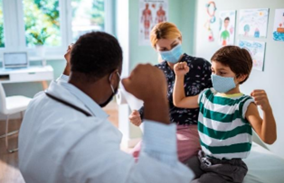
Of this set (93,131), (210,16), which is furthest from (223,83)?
(210,16)

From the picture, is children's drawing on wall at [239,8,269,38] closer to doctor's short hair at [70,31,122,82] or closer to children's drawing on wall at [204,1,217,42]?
children's drawing on wall at [204,1,217,42]

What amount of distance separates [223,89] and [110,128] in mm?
721

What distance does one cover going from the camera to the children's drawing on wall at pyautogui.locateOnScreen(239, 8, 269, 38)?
7.03ft

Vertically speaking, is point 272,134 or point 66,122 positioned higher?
point 66,122

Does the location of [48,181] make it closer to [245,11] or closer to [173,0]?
[245,11]

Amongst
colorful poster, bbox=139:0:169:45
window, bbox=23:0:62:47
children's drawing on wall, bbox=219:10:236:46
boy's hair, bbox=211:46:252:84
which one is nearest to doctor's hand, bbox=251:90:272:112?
boy's hair, bbox=211:46:252:84

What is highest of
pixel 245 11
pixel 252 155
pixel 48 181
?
pixel 245 11

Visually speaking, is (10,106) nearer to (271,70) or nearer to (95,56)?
(271,70)

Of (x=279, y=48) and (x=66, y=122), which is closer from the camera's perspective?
(x=66, y=122)

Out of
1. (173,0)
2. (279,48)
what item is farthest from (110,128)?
(173,0)

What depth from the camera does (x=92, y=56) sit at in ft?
2.98

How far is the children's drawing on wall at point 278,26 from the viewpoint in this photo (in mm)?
1974

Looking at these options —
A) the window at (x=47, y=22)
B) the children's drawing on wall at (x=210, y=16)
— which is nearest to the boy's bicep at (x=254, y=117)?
the children's drawing on wall at (x=210, y=16)

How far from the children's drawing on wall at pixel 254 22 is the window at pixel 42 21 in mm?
2794
